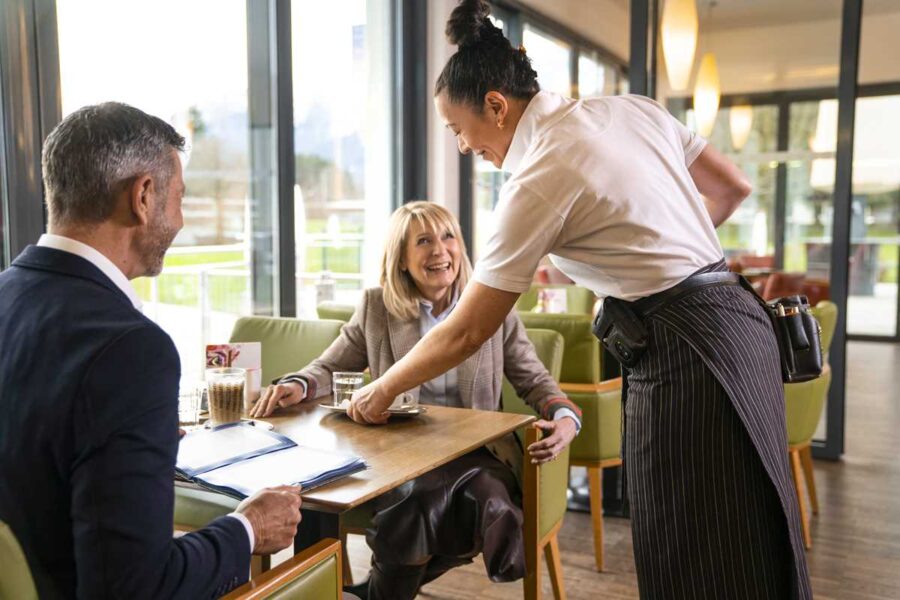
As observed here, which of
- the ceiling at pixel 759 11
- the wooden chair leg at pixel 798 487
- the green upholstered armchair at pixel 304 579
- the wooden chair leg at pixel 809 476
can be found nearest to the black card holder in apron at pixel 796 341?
the green upholstered armchair at pixel 304 579

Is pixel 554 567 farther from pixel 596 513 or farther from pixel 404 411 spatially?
pixel 404 411

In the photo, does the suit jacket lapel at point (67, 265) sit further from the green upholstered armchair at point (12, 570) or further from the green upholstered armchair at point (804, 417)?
the green upholstered armchair at point (804, 417)

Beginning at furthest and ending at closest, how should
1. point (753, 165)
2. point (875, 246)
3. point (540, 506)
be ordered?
point (875, 246) → point (753, 165) → point (540, 506)

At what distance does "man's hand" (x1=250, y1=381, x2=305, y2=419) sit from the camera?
207cm

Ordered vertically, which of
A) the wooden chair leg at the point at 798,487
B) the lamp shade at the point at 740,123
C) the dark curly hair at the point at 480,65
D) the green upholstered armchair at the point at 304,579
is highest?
the lamp shade at the point at 740,123

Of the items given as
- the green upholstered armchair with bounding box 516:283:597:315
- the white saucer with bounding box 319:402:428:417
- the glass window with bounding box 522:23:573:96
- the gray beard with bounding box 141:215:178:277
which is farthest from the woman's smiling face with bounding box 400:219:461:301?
the glass window with bounding box 522:23:573:96

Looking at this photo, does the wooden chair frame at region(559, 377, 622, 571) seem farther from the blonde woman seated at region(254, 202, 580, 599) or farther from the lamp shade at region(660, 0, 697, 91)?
the lamp shade at region(660, 0, 697, 91)

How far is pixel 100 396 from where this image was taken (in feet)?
3.30

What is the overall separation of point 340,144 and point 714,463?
3069mm

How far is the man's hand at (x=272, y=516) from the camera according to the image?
1.28 m

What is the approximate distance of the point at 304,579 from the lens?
131 centimetres

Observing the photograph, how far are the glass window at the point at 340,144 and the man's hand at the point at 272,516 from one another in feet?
8.59

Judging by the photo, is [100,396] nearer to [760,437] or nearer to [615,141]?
[615,141]

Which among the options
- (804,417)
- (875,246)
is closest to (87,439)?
(804,417)
